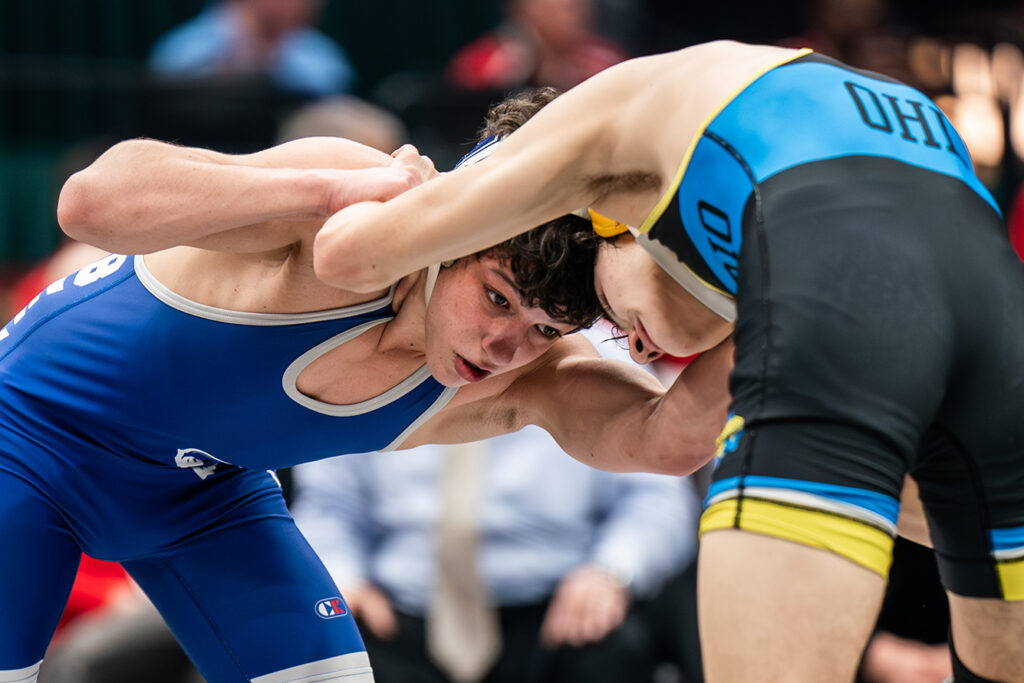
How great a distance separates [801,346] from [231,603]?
1.59 meters

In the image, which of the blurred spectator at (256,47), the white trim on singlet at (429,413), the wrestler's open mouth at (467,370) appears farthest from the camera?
the blurred spectator at (256,47)

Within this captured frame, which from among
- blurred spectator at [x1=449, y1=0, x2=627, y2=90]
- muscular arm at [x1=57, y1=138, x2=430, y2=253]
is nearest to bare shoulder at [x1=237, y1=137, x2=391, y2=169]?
muscular arm at [x1=57, y1=138, x2=430, y2=253]

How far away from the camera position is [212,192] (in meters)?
2.24

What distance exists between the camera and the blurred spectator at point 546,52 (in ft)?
19.2

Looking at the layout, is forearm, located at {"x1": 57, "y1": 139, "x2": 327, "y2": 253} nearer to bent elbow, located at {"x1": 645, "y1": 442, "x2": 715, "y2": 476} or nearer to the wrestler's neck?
the wrestler's neck

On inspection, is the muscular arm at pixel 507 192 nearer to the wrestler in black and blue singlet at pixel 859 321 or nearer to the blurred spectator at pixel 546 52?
the wrestler in black and blue singlet at pixel 859 321

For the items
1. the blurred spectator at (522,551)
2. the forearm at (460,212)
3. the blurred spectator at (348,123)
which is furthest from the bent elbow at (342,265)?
the blurred spectator at (348,123)

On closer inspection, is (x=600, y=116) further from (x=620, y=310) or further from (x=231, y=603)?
(x=231, y=603)

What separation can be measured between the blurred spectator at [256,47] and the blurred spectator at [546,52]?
0.79 meters

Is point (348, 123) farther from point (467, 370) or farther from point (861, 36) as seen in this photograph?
point (467, 370)

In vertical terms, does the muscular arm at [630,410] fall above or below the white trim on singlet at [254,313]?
below

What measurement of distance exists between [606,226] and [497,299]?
0.29 m

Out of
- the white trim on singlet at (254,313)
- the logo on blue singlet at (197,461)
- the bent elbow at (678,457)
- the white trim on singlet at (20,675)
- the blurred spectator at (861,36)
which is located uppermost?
the white trim on singlet at (254,313)

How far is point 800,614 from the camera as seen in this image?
63.1 inches
